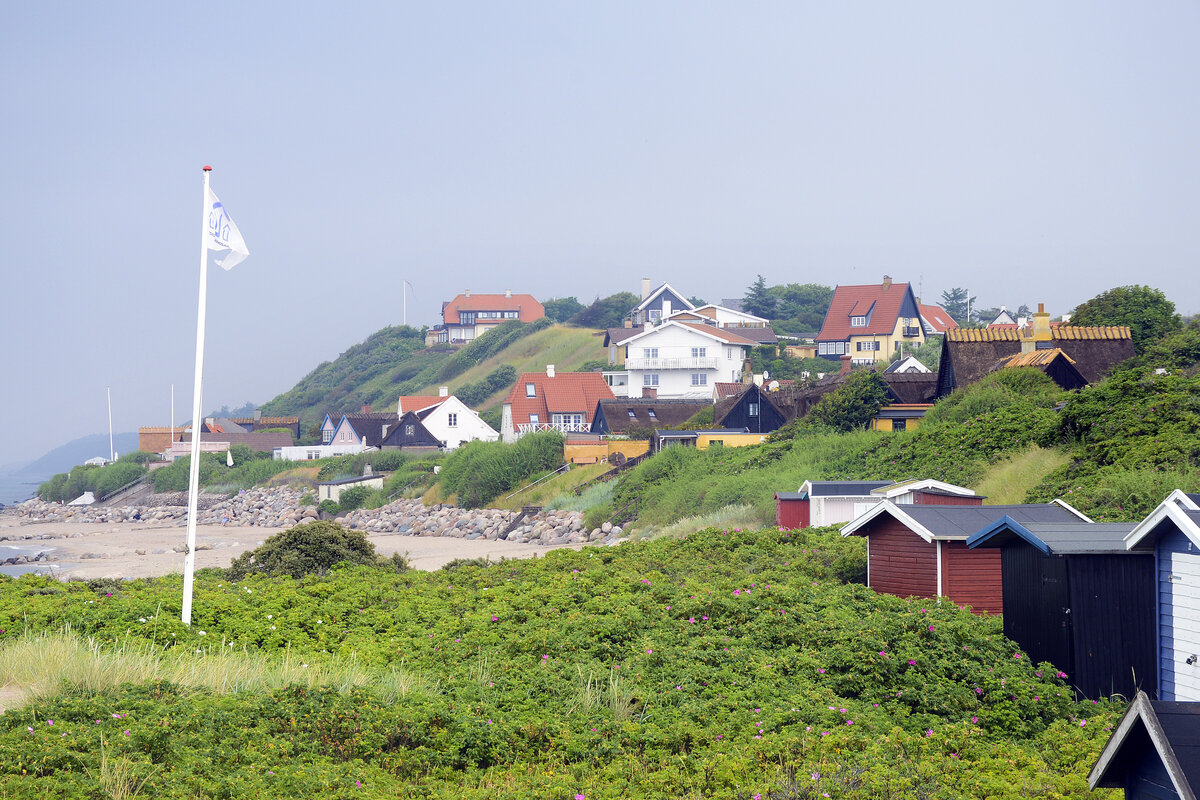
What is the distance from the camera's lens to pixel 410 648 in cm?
1417

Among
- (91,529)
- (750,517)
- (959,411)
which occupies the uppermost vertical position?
(959,411)

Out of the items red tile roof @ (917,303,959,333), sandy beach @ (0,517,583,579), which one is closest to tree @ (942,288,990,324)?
red tile roof @ (917,303,959,333)

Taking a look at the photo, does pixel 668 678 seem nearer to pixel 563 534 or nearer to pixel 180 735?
pixel 180 735

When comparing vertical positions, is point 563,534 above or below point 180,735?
below

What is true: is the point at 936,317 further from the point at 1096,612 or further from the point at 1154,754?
the point at 1154,754

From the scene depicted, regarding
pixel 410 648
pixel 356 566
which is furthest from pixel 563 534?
pixel 410 648

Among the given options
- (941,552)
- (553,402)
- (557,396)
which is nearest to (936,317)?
(557,396)

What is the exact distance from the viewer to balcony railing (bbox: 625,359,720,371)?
7888cm

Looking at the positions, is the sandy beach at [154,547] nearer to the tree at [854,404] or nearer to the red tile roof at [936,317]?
the tree at [854,404]

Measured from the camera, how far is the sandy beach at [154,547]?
38.2m

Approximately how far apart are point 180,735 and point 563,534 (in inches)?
1314

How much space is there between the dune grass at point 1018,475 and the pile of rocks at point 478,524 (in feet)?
50.3

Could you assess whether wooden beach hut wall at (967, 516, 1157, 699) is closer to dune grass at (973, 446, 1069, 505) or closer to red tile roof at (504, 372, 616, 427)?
dune grass at (973, 446, 1069, 505)

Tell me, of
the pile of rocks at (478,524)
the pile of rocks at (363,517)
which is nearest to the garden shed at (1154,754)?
the pile of rocks at (478,524)
